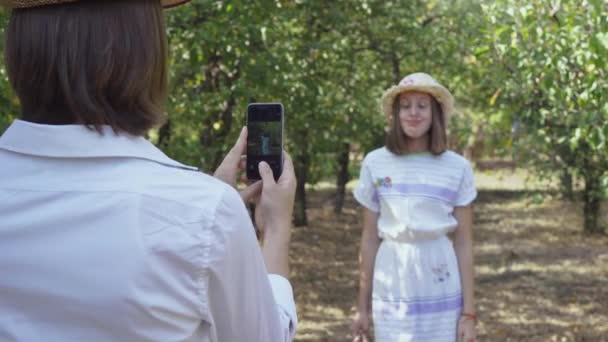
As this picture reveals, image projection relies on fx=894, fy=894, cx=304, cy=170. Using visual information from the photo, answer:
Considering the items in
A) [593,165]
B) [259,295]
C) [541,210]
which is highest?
[259,295]

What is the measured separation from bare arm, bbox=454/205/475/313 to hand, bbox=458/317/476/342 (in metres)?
0.05

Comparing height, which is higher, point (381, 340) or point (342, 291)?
point (381, 340)

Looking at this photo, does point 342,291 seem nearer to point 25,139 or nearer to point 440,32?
point 440,32

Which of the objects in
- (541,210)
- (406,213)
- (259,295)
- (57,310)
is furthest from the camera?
(541,210)

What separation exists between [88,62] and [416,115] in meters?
2.61

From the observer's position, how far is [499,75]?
325 inches

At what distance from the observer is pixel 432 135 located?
3820 mm

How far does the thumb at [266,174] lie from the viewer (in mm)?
1705

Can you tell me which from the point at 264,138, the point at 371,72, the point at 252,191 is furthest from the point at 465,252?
the point at 371,72

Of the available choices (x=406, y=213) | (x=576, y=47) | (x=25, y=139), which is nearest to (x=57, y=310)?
(x=25, y=139)

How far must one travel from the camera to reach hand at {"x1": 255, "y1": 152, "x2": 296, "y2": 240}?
5.40ft

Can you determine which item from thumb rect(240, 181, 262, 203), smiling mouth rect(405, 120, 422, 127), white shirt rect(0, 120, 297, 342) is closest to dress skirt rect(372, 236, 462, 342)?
smiling mouth rect(405, 120, 422, 127)

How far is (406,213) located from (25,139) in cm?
251

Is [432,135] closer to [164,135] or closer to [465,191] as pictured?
[465,191]
